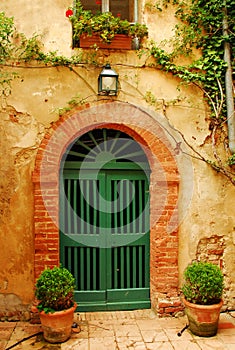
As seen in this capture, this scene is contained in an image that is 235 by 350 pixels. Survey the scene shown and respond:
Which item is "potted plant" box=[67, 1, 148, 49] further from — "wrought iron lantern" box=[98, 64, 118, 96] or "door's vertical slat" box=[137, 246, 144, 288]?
"door's vertical slat" box=[137, 246, 144, 288]

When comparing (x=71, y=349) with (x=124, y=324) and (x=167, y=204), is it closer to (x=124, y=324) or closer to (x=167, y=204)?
(x=124, y=324)

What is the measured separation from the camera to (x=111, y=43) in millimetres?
5438

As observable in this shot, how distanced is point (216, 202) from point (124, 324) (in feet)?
7.64

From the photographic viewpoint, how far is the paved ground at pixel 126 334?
4.55m

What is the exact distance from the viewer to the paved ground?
4.55 meters

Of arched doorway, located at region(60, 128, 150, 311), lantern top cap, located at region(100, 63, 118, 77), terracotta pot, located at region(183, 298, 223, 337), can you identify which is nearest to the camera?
terracotta pot, located at region(183, 298, 223, 337)

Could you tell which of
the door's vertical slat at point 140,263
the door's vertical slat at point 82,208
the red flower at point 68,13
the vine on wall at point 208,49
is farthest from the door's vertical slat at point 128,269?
the red flower at point 68,13

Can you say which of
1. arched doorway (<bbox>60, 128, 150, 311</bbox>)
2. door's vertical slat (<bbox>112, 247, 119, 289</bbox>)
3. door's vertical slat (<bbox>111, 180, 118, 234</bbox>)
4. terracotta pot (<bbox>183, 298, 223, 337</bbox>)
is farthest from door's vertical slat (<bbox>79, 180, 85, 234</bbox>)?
terracotta pot (<bbox>183, 298, 223, 337</bbox>)

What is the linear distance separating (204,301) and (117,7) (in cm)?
476

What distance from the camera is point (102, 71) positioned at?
528 cm

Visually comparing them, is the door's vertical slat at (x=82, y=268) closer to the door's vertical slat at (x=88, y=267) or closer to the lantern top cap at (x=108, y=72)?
the door's vertical slat at (x=88, y=267)

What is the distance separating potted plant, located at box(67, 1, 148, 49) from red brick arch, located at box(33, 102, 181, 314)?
3.11ft

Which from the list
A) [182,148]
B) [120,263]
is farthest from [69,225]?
[182,148]

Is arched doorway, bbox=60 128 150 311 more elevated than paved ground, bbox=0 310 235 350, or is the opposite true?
arched doorway, bbox=60 128 150 311
